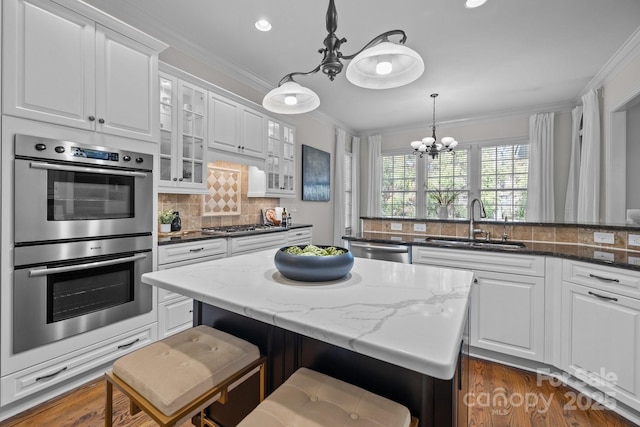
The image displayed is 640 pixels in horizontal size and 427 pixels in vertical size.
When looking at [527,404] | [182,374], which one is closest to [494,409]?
[527,404]

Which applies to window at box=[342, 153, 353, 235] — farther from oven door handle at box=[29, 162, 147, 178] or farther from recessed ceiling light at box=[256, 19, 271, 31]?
oven door handle at box=[29, 162, 147, 178]

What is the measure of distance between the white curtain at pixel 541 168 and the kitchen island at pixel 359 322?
4.29 meters

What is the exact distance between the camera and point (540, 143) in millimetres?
4555

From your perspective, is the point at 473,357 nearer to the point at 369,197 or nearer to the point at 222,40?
the point at 222,40

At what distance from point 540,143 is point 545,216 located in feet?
3.81

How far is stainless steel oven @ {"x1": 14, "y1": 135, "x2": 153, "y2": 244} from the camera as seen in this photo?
1.58m

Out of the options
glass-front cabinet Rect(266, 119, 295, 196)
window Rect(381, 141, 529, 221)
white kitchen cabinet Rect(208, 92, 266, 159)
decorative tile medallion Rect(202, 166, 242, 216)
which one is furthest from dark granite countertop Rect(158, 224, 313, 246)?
window Rect(381, 141, 529, 221)

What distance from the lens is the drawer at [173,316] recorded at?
88.5 inches

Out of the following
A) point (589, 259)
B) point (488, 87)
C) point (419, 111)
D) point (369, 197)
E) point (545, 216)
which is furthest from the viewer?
point (369, 197)

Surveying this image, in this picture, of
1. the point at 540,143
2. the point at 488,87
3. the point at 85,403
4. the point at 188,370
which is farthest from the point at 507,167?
the point at 85,403

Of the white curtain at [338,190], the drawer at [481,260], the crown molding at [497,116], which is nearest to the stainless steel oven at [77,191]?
the drawer at [481,260]

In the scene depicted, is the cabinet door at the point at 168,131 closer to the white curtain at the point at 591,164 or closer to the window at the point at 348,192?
the window at the point at 348,192

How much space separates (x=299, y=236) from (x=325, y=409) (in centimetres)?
300

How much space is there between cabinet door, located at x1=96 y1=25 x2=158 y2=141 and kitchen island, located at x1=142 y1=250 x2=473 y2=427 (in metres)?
1.31
